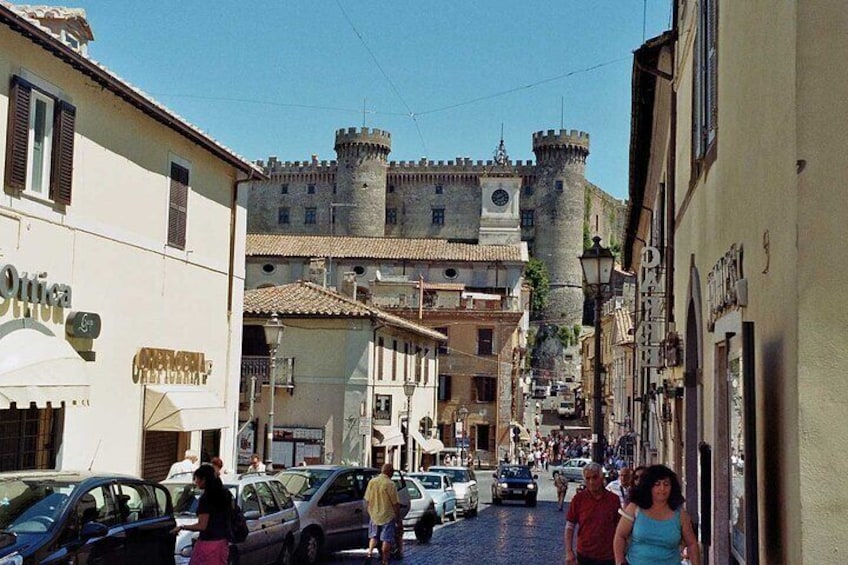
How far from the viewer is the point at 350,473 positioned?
17797 mm

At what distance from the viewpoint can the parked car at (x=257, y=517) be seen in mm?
13148

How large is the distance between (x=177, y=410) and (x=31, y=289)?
481 cm

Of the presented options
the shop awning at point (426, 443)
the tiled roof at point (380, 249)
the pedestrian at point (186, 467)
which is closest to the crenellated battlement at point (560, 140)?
the tiled roof at point (380, 249)

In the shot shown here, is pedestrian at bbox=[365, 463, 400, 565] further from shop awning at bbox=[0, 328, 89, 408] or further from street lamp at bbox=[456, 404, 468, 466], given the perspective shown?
street lamp at bbox=[456, 404, 468, 466]

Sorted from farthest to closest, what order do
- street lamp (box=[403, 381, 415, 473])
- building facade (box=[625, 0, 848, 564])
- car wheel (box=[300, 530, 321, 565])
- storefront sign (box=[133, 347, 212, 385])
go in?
street lamp (box=[403, 381, 415, 473]), storefront sign (box=[133, 347, 212, 385]), car wheel (box=[300, 530, 321, 565]), building facade (box=[625, 0, 848, 564])

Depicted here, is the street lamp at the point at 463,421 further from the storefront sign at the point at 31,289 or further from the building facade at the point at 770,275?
the building facade at the point at 770,275

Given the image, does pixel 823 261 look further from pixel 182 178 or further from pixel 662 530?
pixel 182 178

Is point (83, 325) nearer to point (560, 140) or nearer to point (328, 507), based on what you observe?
point (328, 507)

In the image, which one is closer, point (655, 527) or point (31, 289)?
point (655, 527)

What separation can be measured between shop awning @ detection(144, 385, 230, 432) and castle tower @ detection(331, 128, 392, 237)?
8631 centimetres

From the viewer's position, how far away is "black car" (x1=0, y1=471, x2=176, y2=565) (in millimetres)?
9008

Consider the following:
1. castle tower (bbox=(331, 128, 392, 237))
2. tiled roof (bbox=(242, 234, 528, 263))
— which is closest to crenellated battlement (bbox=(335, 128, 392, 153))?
castle tower (bbox=(331, 128, 392, 237))

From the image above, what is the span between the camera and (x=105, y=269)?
1741 centimetres

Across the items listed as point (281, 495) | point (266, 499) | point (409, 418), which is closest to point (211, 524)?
point (266, 499)
